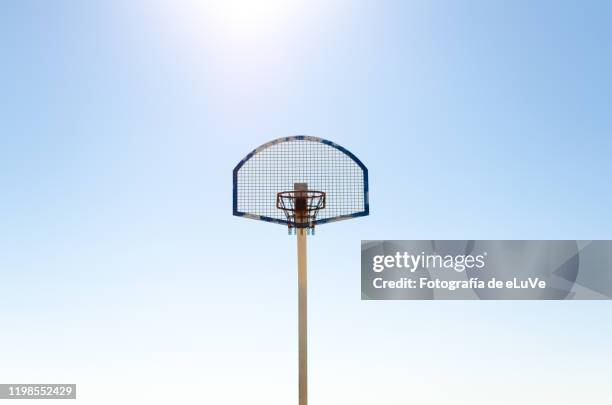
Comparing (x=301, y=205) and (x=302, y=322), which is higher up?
(x=301, y=205)

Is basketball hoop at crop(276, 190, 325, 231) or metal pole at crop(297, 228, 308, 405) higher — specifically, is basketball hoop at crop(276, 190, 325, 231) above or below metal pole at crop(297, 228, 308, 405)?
above

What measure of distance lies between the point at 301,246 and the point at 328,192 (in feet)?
6.04

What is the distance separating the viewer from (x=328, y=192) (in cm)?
2192

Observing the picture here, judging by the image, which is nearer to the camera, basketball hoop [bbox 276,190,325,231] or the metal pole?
basketball hoop [bbox 276,190,325,231]

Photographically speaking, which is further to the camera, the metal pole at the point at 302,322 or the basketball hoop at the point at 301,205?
the metal pole at the point at 302,322

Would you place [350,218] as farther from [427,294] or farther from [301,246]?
[427,294]

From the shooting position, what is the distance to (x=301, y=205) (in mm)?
22031

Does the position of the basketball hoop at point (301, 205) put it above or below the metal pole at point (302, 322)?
above

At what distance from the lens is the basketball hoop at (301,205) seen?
71.8 ft

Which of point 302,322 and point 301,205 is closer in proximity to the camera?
point 301,205

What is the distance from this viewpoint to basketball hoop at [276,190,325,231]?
2188 centimetres

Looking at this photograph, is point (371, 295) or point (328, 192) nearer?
point (328, 192)

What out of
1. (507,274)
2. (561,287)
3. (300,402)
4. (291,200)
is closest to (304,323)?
(300,402)

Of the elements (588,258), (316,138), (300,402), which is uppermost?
(316,138)
